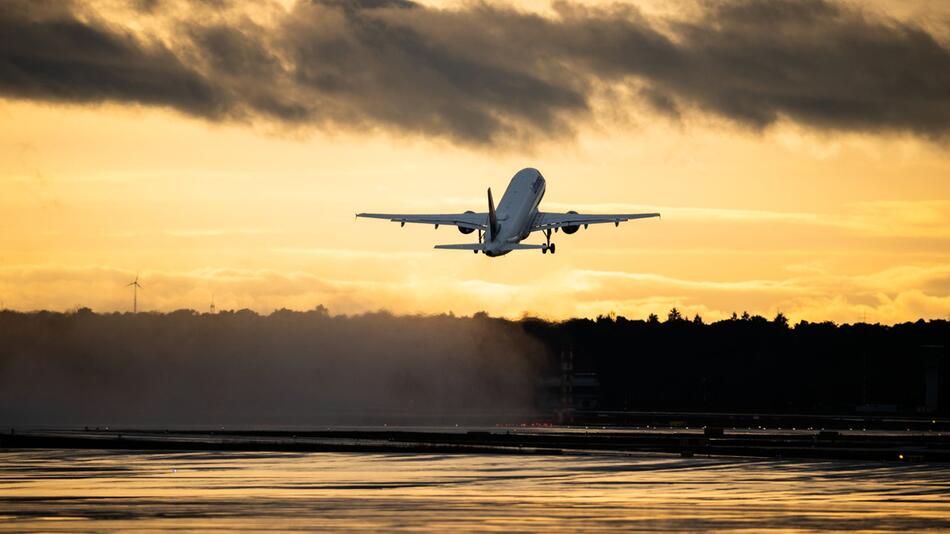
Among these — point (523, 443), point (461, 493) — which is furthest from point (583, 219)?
point (461, 493)

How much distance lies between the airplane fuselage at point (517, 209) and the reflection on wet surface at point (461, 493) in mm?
42980

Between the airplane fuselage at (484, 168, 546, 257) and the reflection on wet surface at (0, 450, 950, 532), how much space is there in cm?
4298

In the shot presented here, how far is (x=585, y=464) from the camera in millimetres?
114188

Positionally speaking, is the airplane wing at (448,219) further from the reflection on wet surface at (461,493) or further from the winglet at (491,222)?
the reflection on wet surface at (461,493)

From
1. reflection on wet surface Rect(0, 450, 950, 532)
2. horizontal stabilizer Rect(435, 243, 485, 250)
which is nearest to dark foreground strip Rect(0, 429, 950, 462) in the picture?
reflection on wet surface Rect(0, 450, 950, 532)

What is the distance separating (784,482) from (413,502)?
2609cm

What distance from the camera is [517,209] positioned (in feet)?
565

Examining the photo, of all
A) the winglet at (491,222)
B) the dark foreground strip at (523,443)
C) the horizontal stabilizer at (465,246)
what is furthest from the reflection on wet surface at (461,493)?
the winglet at (491,222)

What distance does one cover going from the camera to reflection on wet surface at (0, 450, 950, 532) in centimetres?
7331

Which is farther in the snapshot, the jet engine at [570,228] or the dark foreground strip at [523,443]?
the jet engine at [570,228]

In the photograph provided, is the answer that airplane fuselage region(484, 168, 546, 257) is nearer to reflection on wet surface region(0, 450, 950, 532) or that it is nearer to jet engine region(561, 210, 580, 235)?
jet engine region(561, 210, 580, 235)

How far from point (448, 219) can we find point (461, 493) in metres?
82.0

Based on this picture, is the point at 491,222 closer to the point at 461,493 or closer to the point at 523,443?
the point at 523,443

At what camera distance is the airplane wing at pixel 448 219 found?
547 ft
